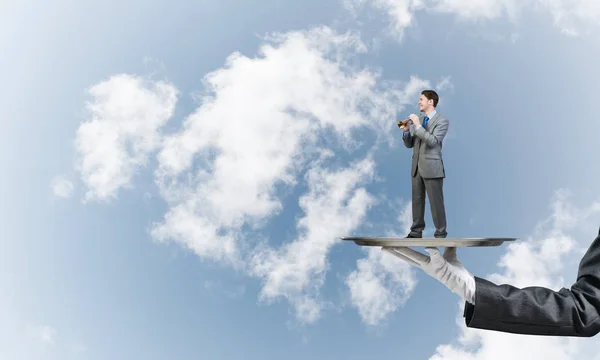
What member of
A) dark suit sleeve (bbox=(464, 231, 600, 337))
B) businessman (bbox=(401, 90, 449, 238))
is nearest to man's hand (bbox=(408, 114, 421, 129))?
businessman (bbox=(401, 90, 449, 238))

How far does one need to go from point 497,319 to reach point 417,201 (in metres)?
2.95

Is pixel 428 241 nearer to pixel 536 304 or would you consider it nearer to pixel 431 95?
pixel 536 304

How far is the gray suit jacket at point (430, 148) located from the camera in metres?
6.61

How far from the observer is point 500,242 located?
5082 millimetres

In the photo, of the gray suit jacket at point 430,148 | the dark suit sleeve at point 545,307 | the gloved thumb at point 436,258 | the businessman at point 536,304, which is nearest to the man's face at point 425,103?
the gray suit jacket at point 430,148

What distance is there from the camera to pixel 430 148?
667cm

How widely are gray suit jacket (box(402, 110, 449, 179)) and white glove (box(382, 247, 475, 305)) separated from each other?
84.3 inches

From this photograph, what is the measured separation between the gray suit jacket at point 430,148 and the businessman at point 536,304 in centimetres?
258

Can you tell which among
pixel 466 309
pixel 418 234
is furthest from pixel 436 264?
pixel 418 234

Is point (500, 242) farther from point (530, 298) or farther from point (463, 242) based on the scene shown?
point (530, 298)

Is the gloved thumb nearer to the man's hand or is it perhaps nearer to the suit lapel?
→ the man's hand

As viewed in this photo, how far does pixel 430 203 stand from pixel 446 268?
8.18ft

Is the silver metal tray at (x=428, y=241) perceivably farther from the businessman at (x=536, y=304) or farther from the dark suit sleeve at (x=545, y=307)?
the dark suit sleeve at (x=545, y=307)

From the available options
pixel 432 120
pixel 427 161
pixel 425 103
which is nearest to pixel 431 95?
pixel 425 103
